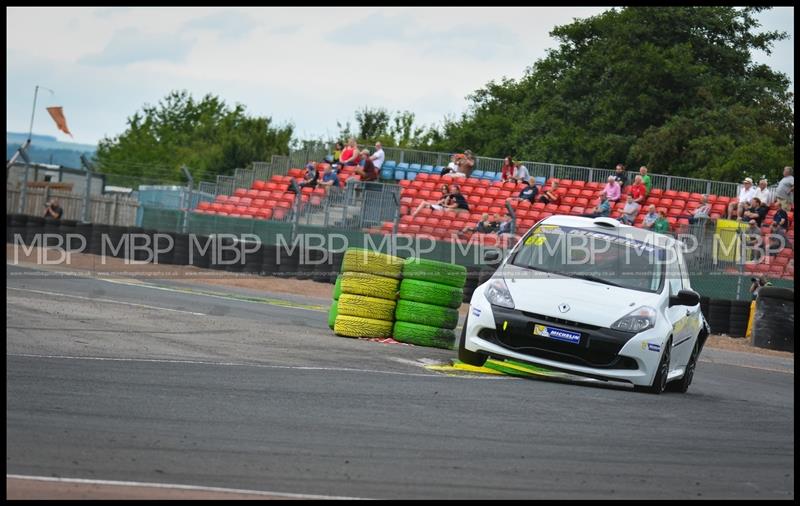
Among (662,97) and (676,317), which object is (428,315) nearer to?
(676,317)

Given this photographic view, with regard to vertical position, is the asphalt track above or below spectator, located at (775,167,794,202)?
below

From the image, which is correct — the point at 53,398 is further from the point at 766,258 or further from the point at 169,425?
the point at 766,258

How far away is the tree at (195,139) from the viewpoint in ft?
227

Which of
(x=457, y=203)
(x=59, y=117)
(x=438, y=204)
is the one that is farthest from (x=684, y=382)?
(x=59, y=117)

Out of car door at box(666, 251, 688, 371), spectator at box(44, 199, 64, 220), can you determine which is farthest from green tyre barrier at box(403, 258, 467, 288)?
spectator at box(44, 199, 64, 220)

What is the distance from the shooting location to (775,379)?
15.7m

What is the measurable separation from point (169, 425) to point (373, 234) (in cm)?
2233

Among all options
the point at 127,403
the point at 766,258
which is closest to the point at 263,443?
the point at 127,403

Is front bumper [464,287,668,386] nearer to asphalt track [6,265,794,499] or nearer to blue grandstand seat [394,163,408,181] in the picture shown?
asphalt track [6,265,794,499]

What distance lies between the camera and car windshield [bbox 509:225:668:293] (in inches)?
493

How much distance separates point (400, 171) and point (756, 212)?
13.2m

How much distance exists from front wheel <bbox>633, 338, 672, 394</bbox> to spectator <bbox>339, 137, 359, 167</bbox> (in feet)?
79.2

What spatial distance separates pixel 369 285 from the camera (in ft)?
48.2

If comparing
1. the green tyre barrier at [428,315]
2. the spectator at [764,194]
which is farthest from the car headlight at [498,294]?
the spectator at [764,194]
